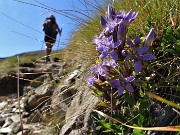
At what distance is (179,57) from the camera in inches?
58.6

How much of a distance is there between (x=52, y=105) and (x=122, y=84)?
87 cm

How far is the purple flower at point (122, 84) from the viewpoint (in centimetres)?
126

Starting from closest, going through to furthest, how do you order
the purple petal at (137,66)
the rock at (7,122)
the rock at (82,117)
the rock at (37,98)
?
the purple petal at (137,66) → the rock at (82,117) → the rock at (37,98) → the rock at (7,122)

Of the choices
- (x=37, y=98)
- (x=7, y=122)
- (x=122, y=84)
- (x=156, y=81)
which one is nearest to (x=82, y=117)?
(x=156, y=81)

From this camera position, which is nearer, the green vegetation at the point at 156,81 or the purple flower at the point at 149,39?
the purple flower at the point at 149,39

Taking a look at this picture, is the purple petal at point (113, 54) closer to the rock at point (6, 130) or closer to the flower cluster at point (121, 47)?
the flower cluster at point (121, 47)

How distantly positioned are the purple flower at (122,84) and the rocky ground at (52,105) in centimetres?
38

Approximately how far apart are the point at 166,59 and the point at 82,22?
37.0 inches

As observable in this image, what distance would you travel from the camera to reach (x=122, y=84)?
129cm

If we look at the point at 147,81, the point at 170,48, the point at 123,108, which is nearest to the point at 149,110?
the point at 147,81

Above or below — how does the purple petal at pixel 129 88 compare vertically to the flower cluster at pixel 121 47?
below

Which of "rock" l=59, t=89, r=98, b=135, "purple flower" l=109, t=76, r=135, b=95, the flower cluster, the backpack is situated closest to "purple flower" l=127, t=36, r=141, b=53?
the flower cluster

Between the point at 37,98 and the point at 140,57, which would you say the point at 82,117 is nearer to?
the point at 140,57

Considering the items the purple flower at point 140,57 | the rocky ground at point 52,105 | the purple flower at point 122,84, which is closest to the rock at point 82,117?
the rocky ground at point 52,105
